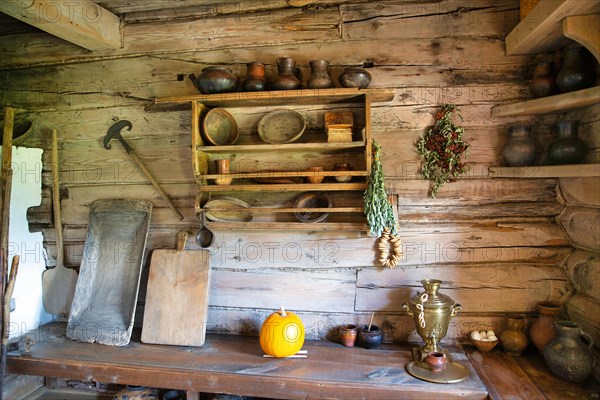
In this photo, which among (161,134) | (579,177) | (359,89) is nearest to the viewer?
(579,177)

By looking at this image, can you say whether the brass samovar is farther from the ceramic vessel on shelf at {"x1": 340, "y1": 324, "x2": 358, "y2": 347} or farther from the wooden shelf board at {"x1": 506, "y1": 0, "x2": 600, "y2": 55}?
the wooden shelf board at {"x1": 506, "y1": 0, "x2": 600, "y2": 55}

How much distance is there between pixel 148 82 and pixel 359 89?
1296mm

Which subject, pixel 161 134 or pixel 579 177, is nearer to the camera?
pixel 579 177

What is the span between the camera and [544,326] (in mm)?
1989

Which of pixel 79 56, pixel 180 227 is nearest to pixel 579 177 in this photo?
pixel 180 227

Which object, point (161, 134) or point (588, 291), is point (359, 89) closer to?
point (161, 134)

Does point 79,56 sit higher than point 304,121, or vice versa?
point 79,56

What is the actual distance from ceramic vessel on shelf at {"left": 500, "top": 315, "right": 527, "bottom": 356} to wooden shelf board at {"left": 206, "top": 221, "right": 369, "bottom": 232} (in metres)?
0.89

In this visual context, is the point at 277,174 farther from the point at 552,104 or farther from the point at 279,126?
the point at 552,104

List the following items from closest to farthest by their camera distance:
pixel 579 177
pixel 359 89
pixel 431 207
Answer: pixel 579 177 < pixel 359 89 < pixel 431 207

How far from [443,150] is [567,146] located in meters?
0.55

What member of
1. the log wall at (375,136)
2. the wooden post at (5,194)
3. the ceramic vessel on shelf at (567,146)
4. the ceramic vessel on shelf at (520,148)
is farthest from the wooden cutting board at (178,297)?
the ceramic vessel on shelf at (567,146)

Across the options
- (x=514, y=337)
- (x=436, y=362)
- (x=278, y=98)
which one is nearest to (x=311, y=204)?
(x=278, y=98)

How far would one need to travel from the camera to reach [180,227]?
2400 millimetres
